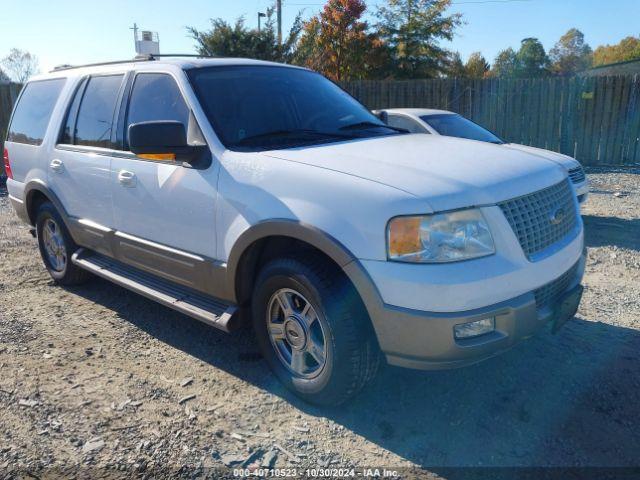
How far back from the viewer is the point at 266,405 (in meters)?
3.38

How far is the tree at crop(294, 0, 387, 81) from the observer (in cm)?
2552

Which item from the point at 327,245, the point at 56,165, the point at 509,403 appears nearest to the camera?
the point at 327,245

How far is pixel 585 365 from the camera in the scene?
3.72m

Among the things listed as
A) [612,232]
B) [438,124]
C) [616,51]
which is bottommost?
[612,232]

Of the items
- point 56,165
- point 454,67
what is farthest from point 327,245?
point 454,67

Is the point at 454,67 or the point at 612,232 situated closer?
the point at 612,232

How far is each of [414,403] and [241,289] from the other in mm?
1254

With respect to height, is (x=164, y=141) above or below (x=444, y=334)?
above

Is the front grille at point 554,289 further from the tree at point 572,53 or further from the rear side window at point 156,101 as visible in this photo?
the tree at point 572,53

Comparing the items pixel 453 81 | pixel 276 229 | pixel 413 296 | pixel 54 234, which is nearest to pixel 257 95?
pixel 276 229

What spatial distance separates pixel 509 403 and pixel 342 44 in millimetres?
25014

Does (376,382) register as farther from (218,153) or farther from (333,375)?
(218,153)

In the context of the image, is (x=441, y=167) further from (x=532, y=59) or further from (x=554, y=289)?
(x=532, y=59)

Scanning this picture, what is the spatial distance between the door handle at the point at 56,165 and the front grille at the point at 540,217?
3750mm
